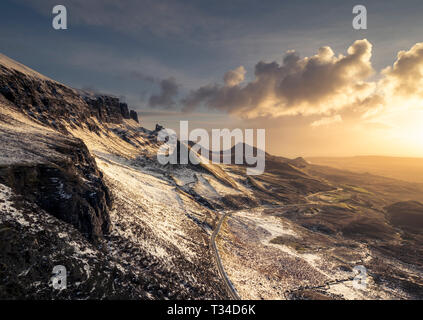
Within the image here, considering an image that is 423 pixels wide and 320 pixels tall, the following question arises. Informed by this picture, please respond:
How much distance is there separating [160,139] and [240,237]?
404 ft

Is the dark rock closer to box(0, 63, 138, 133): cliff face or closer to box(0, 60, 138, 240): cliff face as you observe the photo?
box(0, 60, 138, 240): cliff face

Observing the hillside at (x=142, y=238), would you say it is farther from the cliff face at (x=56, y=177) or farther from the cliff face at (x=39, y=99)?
the cliff face at (x=39, y=99)

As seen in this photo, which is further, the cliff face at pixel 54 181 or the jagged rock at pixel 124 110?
the jagged rock at pixel 124 110

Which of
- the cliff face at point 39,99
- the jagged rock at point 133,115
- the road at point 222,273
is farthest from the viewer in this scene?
the jagged rock at point 133,115

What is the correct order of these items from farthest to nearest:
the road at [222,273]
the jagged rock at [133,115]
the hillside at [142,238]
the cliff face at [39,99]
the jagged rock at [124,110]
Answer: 1. the jagged rock at [133,115]
2. the jagged rock at [124,110]
3. the cliff face at [39,99]
4. the road at [222,273]
5. the hillside at [142,238]

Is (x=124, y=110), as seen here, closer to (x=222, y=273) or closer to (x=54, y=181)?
(x=54, y=181)

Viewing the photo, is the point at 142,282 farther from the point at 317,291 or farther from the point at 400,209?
the point at 400,209

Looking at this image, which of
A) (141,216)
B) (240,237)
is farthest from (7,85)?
(240,237)

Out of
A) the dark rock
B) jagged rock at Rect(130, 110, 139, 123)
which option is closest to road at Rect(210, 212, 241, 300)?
the dark rock

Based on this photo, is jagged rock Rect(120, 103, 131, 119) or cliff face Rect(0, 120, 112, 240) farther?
jagged rock Rect(120, 103, 131, 119)

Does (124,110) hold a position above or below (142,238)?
above

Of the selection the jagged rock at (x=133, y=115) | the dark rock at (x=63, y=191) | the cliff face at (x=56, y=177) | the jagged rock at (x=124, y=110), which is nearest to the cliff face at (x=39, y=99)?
A: the cliff face at (x=56, y=177)

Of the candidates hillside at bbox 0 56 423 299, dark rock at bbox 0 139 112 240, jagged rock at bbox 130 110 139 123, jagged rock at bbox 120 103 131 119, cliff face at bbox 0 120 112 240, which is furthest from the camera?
jagged rock at bbox 130 110 139 123

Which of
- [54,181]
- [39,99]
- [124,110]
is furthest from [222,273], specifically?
[124,110]
